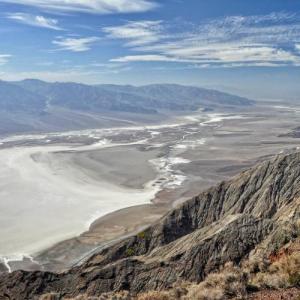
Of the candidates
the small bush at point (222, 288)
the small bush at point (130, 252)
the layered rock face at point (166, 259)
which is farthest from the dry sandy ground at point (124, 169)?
the small bush at point (222, 288)

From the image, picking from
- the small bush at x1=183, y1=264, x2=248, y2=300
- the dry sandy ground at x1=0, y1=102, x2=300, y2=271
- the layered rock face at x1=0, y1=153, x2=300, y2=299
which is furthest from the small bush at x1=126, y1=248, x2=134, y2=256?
the small bush at x1=183, y1=264, x2=248, y2=300

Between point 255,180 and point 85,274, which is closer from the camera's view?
point 85,274

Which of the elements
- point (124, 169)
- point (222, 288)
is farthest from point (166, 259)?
point (124, 169)

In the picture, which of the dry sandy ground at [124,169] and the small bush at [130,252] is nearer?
the small bush at [130,252]

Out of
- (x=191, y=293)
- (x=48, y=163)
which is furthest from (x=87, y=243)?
(x=48, y=163)

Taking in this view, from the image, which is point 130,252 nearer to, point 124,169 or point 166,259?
point 166,259

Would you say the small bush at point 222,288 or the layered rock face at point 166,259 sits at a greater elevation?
the small bush at point 222,288

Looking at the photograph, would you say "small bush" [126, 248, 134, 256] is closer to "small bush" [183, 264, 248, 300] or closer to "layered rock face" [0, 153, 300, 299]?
"layered rock face" [0, 153, 300, 299]

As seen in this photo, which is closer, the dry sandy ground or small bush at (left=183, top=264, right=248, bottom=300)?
small bush at (left=183, top=264, right=248, bottom=300)

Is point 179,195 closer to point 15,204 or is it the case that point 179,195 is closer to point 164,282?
point 15,204

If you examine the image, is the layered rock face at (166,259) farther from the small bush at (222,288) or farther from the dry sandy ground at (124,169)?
the dry sandy ground at (124,169)

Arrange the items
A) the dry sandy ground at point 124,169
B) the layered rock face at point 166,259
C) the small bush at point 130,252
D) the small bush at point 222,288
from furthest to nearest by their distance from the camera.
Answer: the dry sandy ground at point 124,169 < the small bush at point 130,252 < the layered rock face at point 166,259 < the small bush at point 222,288
